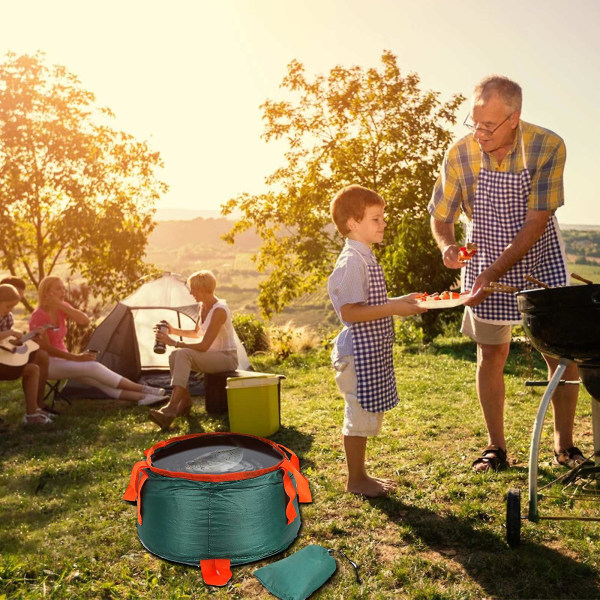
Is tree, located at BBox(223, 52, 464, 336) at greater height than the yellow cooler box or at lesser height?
greater

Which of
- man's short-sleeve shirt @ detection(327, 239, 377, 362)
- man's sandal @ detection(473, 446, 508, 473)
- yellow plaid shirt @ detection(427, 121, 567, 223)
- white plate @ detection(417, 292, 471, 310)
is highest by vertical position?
yellow plaid shirt @ detection(427, 121, 567, 223)

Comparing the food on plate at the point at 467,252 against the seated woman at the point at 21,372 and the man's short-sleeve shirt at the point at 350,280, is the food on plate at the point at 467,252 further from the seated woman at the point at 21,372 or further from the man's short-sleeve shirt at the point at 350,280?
the seated woman at the point at 21,372

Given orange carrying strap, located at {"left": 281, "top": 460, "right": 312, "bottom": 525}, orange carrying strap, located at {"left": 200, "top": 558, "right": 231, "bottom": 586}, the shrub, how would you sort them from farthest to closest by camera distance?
the shrub → orange carrying strap, located at {"left": 281, "top": 460, "right": 312, "bottom": 525} → orange carrying strap, located at {"left": 200, "top": 558, "right": 231, "bottom": 586}

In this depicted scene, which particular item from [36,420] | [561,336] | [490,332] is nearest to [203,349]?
[36,420]

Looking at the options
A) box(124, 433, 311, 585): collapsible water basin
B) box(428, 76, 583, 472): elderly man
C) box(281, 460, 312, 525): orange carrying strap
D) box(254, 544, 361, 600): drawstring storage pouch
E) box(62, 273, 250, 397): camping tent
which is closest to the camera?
box(254, 544, 361, 600): drawstring storage pouch

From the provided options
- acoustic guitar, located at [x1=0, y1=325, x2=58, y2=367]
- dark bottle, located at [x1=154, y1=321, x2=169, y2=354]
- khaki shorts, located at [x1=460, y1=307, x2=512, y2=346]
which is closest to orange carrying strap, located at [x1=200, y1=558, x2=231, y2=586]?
khaki shorts, located at [x1=460, y1=307, x2=512, y2=346]

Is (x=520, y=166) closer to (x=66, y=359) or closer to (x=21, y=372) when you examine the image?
(x=21, y=372)

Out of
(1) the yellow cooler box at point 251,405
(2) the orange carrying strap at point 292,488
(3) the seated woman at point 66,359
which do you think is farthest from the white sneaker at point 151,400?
(2) the orange carrying strap at point 292,488

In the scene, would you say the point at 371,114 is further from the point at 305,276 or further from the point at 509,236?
the point at 509,236

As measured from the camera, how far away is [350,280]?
3094 millimetres

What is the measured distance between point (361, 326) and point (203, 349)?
2.34 meters

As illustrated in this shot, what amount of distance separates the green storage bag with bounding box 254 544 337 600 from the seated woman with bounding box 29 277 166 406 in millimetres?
3562

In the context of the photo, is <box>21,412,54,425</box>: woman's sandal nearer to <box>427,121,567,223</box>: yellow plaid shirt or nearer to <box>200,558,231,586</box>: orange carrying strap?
<box>200,558,231,586</box>: orange carrying strap

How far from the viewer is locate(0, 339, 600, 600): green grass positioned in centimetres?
244
